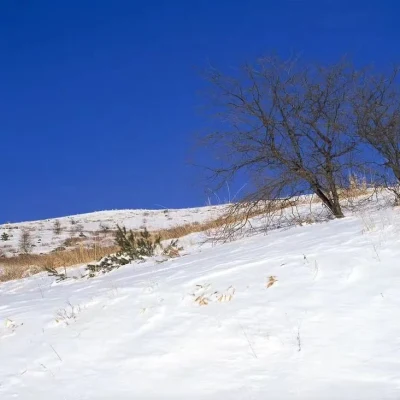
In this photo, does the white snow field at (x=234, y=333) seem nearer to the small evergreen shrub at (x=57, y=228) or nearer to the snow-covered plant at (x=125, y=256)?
the snow-covered plant at (x=125, y=256)

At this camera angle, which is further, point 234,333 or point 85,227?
point 85,227

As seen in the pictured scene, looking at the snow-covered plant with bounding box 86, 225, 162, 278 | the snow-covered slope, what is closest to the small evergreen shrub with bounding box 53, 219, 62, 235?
the snow-covered slope

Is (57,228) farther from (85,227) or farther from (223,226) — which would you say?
(223,226)

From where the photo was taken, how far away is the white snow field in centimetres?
381

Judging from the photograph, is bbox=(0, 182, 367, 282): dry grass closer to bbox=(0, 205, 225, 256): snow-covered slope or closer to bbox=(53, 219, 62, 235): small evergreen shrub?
bbox=(0, 205, 225, 256): snow-covered slope

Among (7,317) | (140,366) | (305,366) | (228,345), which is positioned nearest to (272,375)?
(305,366)

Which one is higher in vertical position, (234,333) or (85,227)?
(85,227)

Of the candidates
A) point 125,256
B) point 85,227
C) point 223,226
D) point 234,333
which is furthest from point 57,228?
point 234,333

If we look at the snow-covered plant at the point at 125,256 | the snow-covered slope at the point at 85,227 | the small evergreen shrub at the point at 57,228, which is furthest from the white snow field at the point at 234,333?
the small evergreen shrub at the point at 57,228

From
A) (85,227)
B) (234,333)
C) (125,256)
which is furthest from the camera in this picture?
(85,227)

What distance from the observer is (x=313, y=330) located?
14.1 feet

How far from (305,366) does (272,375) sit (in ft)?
0.83

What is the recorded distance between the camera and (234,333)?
454 cm

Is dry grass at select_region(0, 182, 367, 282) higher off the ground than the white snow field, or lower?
higher
